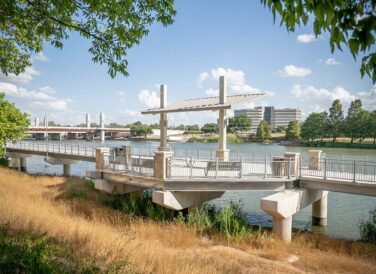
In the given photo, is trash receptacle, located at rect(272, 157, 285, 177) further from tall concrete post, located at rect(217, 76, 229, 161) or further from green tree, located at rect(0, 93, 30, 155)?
Result: green tree, located at rect(0, 93, 30, 155)

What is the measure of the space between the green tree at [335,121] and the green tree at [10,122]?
8110 cm

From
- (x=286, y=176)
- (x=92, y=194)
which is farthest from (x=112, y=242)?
(x=92, y=194)

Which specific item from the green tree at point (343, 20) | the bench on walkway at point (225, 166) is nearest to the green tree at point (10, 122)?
the bench on walkway at point (225, 166)

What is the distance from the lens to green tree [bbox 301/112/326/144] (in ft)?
Result: 298

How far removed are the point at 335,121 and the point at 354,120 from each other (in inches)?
307

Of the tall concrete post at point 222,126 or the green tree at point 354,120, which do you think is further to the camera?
the green tree at point 354,120

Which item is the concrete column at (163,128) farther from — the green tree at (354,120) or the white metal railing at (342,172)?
the green tree at (354,120)

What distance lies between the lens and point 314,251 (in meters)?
12.4

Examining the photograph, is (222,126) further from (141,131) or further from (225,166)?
(141,131)

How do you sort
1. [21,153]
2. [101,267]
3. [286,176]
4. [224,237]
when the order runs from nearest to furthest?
[101,267] → [224,237] → [286,176] → [21,153]

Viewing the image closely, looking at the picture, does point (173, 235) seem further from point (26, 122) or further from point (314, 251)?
point (26, 122)

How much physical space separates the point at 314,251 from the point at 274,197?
8.59 ft

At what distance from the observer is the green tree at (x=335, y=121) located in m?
88.0

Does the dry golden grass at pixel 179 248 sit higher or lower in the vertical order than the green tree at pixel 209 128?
lower
